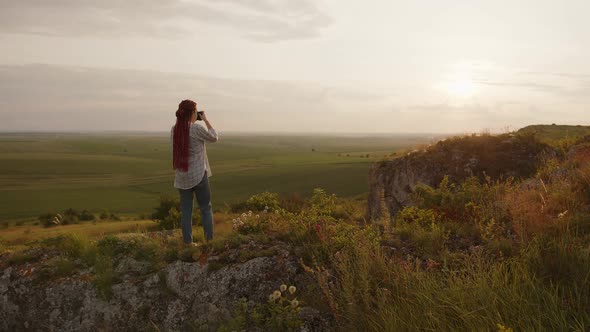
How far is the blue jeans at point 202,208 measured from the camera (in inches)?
255

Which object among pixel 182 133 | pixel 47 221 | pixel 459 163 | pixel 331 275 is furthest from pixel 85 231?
pixel 47 221

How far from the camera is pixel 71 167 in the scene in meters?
115

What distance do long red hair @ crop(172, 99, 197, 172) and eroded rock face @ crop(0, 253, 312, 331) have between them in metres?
1.77

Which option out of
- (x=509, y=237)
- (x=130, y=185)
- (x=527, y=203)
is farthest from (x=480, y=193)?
(x=130, y=185)

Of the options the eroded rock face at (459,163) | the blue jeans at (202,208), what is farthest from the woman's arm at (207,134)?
the eroded rock face at (459,163)

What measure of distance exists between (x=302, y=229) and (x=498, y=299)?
9.68 ft

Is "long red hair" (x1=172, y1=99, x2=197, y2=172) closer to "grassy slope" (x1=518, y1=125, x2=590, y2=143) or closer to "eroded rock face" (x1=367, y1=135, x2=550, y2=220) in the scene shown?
"eroded rock face" (x1=367, y1=135, x2=550, y2=220)

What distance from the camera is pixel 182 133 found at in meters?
6.27

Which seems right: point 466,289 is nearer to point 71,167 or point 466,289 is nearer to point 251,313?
point 251,313

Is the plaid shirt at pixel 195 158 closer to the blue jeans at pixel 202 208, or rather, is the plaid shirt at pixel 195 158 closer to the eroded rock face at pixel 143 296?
the blue jeans at pixel 202 208

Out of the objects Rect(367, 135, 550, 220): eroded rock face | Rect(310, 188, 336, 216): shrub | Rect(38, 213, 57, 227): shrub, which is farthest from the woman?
Rect(38, 213, 57, 227): shrub

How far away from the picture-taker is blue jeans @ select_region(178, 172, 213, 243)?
Answer: 6.46 metres

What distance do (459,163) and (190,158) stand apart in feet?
30.5

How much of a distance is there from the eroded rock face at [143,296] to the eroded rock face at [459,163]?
716 cm
